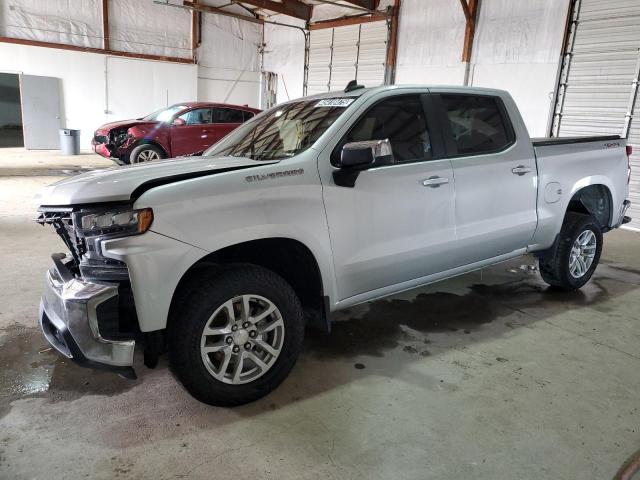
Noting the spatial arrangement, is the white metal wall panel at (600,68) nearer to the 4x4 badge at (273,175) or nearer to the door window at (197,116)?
the door window at (197,116)

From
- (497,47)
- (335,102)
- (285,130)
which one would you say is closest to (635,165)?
(497,47)

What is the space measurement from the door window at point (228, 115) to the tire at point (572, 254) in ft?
27.1

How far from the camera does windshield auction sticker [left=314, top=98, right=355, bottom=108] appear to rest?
122 inches

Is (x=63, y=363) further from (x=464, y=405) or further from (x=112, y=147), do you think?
(x=112, y=147)

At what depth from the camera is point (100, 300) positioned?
7.30 feet

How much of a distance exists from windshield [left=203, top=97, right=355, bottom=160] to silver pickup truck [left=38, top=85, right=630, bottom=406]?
0.05 feet

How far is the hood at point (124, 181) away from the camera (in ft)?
7.59

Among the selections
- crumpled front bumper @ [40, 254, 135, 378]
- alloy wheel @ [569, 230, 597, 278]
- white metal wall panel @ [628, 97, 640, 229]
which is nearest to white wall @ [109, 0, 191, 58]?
white metal wall panel @ [628, 97, 640, 229]

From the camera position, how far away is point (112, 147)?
33.7 feet

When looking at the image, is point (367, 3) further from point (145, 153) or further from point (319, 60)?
point (145, 153)

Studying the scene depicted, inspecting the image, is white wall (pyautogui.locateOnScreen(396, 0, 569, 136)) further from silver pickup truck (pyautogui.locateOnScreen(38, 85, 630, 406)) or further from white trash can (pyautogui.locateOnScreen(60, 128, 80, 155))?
white trash can (pyautogui.locateOnScreen(60, 128, 80, 155))

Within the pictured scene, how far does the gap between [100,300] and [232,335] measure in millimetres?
665

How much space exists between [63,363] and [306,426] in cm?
166

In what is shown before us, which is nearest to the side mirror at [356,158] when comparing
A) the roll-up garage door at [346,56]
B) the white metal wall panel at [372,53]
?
the white metal wall panel at [372,53]
